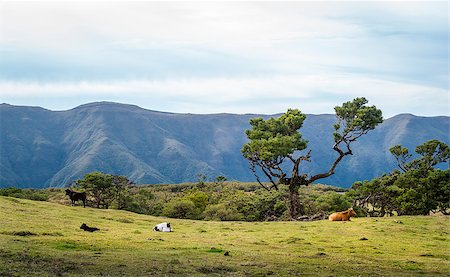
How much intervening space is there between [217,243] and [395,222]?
700 inches

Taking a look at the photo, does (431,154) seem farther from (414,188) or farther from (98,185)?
(98,185)

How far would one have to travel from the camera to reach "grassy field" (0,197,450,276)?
16.3 m

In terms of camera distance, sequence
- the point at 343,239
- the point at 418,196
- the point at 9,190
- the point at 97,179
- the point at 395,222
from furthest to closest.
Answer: the point at 97,179 < the point at 9,190 < the point at 418,196 < the point at 395,222 < the point at 343,239

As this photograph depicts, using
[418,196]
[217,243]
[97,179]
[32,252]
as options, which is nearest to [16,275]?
[32,252]

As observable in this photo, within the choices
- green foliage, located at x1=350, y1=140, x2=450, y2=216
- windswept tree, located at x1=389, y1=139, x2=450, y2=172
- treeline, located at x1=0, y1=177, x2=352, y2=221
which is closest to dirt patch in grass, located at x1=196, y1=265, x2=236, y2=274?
treeline, located at x1=0, y1=177, x2=352, y2=221

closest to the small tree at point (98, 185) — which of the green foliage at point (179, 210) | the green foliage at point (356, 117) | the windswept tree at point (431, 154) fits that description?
the green foliage at point (179, 210)

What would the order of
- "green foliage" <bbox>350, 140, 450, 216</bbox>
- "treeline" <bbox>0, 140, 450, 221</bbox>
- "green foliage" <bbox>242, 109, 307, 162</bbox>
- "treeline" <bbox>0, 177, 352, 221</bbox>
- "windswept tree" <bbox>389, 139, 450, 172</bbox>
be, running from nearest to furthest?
"green foliage" <bbox>242, 109, 307, 162</bbox>, "green foliage" <bbox>350, 140, 450, 216</bbox>, "treeline" <bbox>0, 140, 450, 221</bbox>, "treeline" <bbox>0, 177, 352, 221</bbox>, "windswept tree" <bbox>389, 139, 450, 172</bbox>

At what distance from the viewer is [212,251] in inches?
819

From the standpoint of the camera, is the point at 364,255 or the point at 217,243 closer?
the point at 364,255

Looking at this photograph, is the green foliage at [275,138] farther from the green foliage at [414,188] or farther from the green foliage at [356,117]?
the green foliage at [414,188]

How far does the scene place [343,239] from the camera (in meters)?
27.6

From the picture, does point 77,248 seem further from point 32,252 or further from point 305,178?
point 305,178

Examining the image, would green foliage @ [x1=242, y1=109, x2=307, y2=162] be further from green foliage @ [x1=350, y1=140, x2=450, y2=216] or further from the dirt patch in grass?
the dirt patch in grass

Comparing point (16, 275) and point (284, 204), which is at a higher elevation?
point (16, 275)
